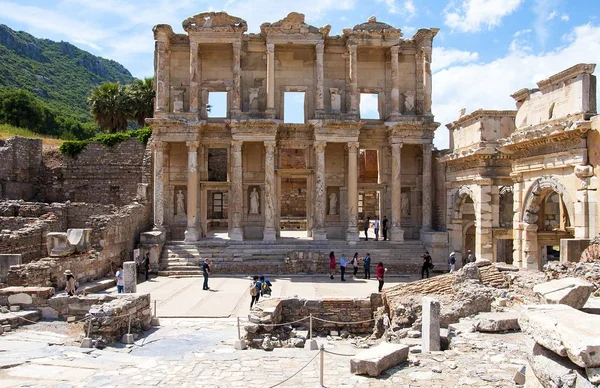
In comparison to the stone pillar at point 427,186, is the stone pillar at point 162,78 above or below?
above

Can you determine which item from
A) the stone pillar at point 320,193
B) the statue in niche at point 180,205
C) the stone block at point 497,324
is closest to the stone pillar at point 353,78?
the stone pillar at point 320,193

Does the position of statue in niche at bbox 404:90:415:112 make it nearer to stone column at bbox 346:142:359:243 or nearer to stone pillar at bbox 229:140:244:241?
stone column at bbox 346:142:359:243

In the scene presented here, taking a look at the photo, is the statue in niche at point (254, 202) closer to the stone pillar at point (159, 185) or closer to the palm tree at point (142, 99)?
the stone pillar at point (159, 185)

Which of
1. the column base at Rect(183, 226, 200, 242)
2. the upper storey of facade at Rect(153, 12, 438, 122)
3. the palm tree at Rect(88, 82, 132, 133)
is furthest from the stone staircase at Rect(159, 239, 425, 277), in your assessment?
the palm tree at Rect(88, 82, 132, 133)

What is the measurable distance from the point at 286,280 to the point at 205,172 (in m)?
8.79

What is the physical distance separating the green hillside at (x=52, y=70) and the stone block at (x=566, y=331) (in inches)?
2531

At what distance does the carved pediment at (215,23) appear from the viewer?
1085 inches

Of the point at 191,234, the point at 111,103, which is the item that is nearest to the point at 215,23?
the point at 191,234

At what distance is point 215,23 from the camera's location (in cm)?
2784

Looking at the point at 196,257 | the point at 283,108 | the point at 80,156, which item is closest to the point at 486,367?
the point at 196,257

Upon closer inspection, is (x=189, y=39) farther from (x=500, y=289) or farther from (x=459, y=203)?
(x=500, y=289)

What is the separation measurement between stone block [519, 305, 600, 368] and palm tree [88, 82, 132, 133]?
39042 millimetres

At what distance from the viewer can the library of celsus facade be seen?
27.5 m

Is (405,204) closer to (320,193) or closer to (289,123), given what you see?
(320,193)
